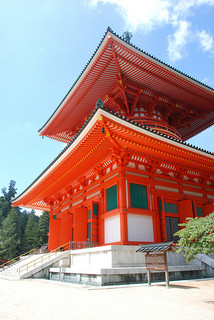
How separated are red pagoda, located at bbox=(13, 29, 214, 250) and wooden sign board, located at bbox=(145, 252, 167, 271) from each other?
2374mm

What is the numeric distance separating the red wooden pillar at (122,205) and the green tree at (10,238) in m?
41.4

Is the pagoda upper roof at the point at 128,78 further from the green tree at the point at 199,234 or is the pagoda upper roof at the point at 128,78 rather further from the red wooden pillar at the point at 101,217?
Result: the green tree at the point at 199,234

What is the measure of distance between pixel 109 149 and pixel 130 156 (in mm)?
1066

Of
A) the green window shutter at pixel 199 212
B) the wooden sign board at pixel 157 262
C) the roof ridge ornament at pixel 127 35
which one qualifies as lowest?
the wooden sign board at pixel 157 262

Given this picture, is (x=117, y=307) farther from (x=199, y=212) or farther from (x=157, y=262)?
(x=199, y=212)

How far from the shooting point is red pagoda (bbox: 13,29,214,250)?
10.5m

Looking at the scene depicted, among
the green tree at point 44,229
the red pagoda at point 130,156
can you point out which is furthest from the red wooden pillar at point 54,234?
the green tree at point 44,229

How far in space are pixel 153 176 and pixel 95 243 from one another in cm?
447

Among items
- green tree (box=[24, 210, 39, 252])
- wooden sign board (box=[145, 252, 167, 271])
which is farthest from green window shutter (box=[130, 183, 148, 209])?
green tree (box=[24, 210, 39, 252])

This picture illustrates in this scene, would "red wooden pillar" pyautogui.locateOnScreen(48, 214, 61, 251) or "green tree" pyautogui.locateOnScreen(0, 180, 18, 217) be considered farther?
"green tree" pyautogui.locateOnScreen(0, 180, 18, 217)

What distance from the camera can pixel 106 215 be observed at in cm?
1171

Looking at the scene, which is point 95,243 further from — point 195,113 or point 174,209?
point 195,113

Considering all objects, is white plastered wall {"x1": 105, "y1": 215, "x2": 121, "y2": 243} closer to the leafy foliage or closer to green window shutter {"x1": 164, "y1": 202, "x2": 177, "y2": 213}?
green window shutter {"x1": 164, "y1": 202, "x2": 177, "y2": 213}

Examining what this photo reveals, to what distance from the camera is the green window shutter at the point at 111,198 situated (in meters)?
11.4
